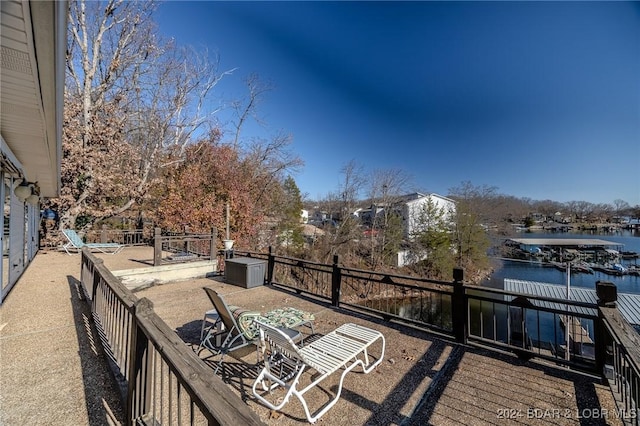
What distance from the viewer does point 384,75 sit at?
52.8 ft

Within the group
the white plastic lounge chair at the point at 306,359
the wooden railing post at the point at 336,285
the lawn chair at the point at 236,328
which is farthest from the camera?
the wooden railing post at the point at 336,285

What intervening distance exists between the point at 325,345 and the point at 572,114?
69.6 ft

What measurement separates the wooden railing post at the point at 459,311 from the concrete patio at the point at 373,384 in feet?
0.70

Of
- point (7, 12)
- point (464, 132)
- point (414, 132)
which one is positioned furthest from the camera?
point (414, 132)

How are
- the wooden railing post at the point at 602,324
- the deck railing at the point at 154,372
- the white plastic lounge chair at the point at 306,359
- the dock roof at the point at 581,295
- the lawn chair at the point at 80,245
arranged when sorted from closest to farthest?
the deck railing at the point at 154,372
the white plastic lounge chair at the point at 306,359
the wooden railing post at the point at 602,324
the dock roof at the point at 581,295
the lawn chair at the point at 80,245

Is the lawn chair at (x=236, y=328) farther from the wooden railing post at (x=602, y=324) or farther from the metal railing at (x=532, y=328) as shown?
the wooden railing post at (x=602, y=324)

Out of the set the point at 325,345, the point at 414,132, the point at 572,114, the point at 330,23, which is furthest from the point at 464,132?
the point at 325,345

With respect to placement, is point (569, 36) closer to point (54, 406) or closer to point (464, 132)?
point (464, 132)

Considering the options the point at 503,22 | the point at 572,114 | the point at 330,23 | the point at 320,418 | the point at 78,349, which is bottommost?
the point at 320,418

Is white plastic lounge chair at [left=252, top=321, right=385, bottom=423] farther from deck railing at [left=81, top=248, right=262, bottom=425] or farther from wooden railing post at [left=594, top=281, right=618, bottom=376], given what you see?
wooden railing post at [left=594, top=281, right=618, bottom=376]

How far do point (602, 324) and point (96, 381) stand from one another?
5.52 metres

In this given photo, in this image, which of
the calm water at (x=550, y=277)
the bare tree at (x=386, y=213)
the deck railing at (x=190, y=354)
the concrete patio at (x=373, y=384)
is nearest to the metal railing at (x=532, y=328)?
the deck railing at (x=190, y=354)

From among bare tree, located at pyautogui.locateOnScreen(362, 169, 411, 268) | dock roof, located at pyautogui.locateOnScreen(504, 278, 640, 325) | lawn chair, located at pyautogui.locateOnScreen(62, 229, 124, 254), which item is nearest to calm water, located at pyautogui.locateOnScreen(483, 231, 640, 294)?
bare tree, located at pyautogui.locateOnScreen(362, 169, 411, 268)

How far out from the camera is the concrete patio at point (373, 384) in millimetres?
2406
